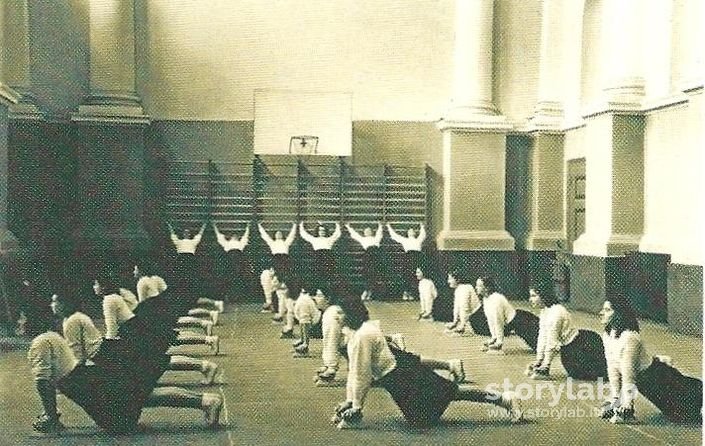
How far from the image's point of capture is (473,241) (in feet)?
56.1

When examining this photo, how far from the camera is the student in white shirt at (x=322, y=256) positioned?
16438mm

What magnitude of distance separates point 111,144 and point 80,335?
9.01 metres

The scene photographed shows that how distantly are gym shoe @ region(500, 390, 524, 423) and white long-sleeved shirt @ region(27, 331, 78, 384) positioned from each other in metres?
3.15

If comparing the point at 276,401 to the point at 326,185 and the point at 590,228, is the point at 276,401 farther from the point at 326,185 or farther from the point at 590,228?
the point at 326,185

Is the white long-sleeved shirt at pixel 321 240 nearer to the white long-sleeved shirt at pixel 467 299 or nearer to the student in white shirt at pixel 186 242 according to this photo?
the student in white shirt at pixel 186 242

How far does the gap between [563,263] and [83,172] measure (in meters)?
8.60

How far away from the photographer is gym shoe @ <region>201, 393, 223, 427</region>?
21.1 feet

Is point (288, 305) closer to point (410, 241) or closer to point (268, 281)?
point (268, 281)

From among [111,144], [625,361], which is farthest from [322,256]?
[625,361]

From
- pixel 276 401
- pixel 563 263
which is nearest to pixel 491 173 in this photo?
pixel 563 263

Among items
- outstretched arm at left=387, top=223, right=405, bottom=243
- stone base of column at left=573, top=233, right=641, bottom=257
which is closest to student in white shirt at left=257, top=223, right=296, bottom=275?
outstretched arm at left=387, top=223, right=405, bottom=243

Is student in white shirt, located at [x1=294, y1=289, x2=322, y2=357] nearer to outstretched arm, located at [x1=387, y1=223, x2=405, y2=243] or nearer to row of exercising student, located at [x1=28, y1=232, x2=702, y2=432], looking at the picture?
row of exercising student, located at [x1=28, y1=232, x2=702, y2=432]

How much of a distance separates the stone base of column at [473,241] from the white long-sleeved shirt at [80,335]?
10322mm

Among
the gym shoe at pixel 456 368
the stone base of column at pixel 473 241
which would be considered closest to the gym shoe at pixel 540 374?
the gym shoe at pixel 456 368
